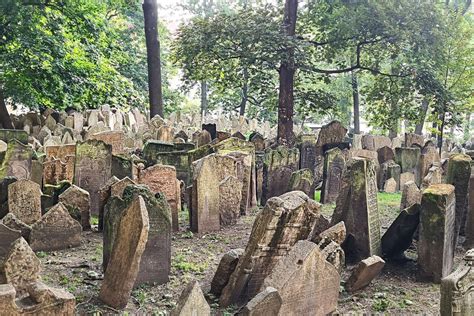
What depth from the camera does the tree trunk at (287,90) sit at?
14281 millimetres

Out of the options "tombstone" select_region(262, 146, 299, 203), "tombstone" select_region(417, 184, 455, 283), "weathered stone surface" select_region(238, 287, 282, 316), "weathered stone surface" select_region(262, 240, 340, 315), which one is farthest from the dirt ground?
"tombstone" select_region(262, 146, 299, 203)

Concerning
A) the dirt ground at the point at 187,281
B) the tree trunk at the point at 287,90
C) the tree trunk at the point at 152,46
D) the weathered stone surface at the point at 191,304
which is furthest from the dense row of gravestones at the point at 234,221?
the tree trunk at the point at 152,46

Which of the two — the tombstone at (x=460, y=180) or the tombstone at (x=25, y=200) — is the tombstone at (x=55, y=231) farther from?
the tombstone at (x=460, y=180)

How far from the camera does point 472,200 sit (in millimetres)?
7754

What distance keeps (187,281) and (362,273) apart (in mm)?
1892

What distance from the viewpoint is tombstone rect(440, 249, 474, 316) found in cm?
439

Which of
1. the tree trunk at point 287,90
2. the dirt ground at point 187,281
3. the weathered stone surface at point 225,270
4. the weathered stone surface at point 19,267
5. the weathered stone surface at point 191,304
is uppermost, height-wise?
the tree trunk at point 287,90

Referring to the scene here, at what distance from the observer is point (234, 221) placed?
873 centimetres

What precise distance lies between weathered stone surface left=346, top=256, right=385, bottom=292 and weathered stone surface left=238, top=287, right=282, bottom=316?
173 centimetres

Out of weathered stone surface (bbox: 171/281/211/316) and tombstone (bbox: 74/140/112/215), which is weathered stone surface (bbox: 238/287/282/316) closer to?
weathered stone surface (bbox: 171/281/211/316)

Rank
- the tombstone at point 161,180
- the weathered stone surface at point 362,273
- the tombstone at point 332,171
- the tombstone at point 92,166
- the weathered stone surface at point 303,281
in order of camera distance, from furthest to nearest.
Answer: the tombstone at point 332,171 → the tombstone at point 92,166 → the tombstone at point 161,180 → the weathered stone surface at point 362,273 → the weathered stone surface at point 303,281

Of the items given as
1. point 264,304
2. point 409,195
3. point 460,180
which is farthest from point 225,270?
point 409,195

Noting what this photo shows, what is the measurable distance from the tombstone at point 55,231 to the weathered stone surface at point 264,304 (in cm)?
345

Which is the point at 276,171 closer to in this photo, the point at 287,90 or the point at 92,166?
the point at 92,166
